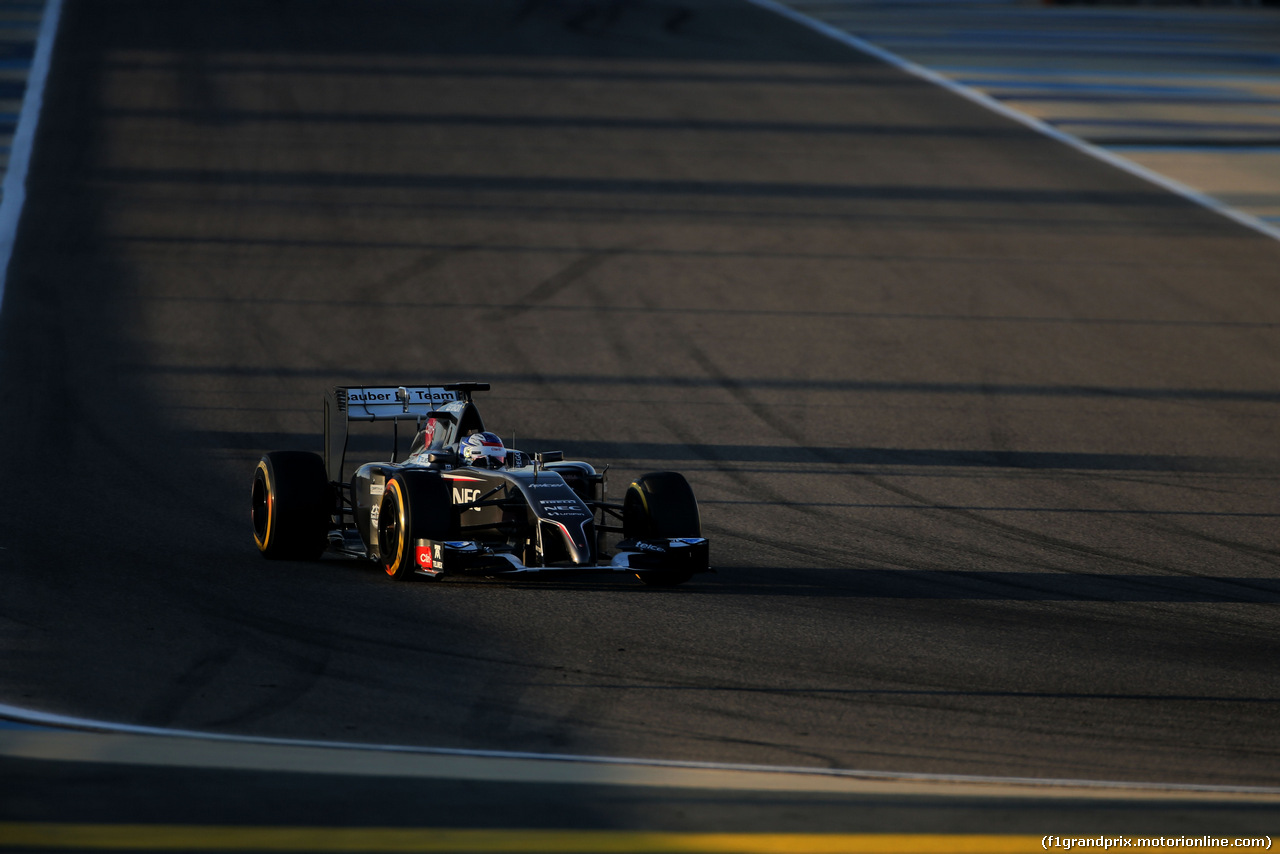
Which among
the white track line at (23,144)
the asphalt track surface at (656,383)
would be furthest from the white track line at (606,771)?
the white track line at (23,144)

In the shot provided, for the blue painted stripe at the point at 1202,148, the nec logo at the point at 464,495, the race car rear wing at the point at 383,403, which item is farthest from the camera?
the blue painted stripe at the point at 1202,148

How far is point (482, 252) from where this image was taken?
23.1 m

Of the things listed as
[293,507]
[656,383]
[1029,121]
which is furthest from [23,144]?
[293,507]

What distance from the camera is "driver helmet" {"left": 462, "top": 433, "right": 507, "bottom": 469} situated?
10.6 metres

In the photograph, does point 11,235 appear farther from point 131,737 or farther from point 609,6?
point 609,6

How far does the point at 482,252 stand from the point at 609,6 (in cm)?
2005

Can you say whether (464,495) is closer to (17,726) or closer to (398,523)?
(398,523)

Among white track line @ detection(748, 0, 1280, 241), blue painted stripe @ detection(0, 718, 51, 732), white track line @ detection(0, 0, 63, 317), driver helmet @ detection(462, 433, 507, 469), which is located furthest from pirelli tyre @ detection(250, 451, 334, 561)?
white track line @ detection(748, 0, 1280, 241)

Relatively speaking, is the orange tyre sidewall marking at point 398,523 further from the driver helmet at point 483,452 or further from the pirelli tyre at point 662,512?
the pirelli tyre at point 662,512

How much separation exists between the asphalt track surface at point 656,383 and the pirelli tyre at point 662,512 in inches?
7.6

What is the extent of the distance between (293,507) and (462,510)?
132 centimetres

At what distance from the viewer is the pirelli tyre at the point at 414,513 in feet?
32.6

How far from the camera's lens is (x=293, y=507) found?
10.9 m

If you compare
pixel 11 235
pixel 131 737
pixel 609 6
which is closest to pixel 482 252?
pixel 11 235
